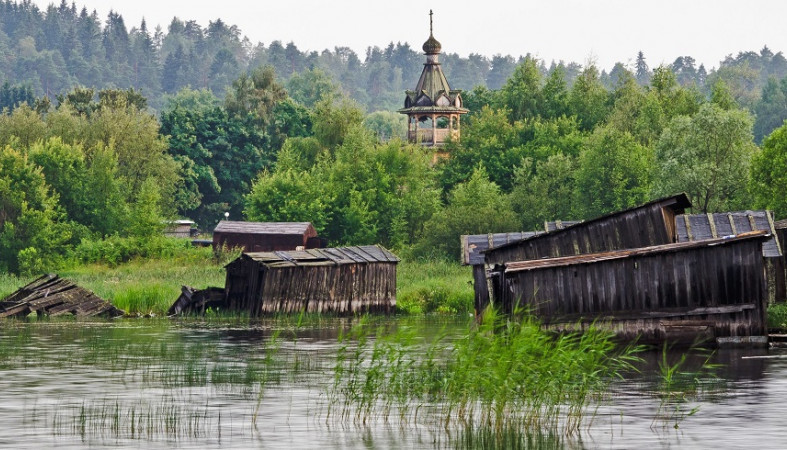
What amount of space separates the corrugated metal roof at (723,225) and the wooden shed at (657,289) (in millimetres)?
6308

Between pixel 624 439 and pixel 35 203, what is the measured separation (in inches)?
2922

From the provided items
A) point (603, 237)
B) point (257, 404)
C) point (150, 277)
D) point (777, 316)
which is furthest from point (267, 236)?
point (257, 404)

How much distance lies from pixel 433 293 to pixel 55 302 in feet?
58.8

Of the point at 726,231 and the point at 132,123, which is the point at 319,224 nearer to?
the point at 132,123

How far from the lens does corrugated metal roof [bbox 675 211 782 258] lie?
47219 mm

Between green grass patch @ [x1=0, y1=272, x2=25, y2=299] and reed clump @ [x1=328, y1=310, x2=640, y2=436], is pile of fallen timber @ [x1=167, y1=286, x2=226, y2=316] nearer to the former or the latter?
green grass patch @ [x1=0, y1=272, x2=25, y2=299]

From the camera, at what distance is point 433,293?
66125 mm

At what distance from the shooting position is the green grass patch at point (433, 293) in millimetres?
64750

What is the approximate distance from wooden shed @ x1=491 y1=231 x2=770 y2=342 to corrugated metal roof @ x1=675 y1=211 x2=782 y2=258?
631 centimetres

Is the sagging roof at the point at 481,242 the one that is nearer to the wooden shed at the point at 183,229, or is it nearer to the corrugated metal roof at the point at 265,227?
the corrugated metal roof at the point at 265,227

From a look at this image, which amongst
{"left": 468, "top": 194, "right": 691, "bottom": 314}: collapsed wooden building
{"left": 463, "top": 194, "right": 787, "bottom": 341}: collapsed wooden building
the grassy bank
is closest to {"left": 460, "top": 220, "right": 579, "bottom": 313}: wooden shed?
{"left": 468, "top": 194, "right": 691, "bottom": 314}: collapsed wooden building

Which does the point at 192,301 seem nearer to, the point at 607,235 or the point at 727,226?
the point at 607,235

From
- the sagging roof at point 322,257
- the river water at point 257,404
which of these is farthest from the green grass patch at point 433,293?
the river water at point 257,404

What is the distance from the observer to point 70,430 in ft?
85.9
